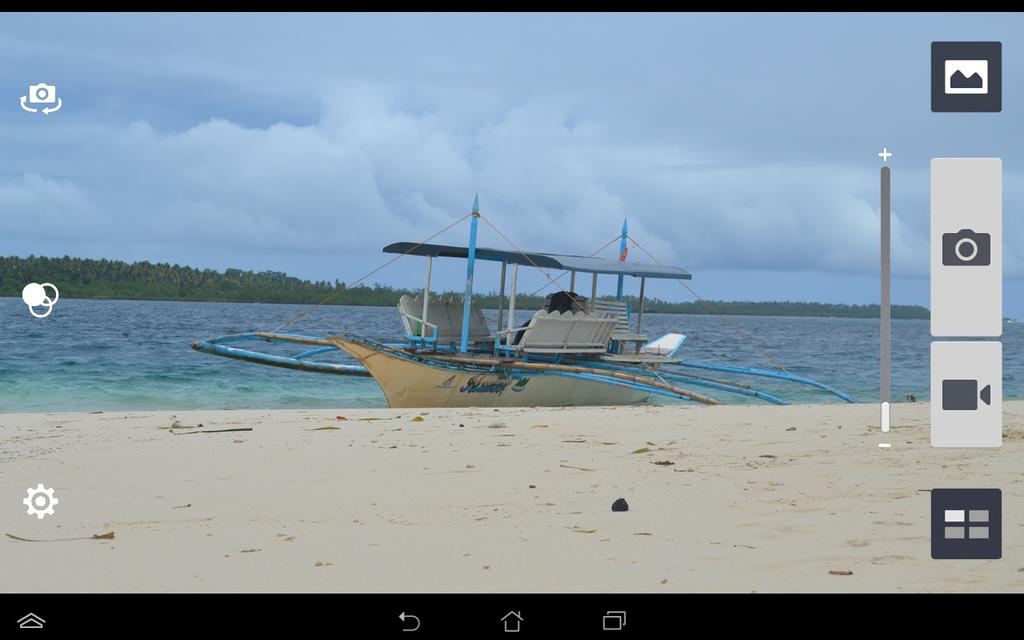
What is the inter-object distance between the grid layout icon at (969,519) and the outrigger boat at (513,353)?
1235 cm

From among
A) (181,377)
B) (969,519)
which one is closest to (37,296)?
(969,519)

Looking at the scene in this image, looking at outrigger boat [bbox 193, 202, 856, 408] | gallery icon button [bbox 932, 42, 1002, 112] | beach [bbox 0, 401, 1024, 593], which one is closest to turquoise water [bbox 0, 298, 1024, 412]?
outrigger boat [bbox 193, 202, 856, 408]

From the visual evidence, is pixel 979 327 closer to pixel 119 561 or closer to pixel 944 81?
pixel 944 81

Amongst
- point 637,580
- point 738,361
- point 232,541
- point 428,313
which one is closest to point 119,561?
point 232,541

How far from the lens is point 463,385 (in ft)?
57.0

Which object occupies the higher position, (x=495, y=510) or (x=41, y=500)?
(x=495, y=510)

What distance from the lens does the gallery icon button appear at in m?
3.43

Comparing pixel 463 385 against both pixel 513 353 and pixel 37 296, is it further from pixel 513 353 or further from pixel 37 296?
pixel 37 296

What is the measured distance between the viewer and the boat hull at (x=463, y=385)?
56.0 feet

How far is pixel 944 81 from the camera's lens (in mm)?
3436

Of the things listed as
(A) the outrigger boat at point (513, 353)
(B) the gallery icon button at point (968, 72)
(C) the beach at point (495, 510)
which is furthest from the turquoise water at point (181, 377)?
(B) the gallery icon button at point (968, 72)

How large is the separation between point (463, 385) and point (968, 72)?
1426 cm
